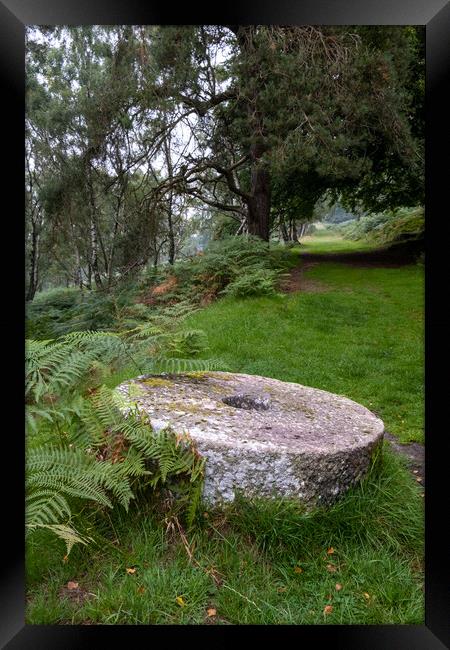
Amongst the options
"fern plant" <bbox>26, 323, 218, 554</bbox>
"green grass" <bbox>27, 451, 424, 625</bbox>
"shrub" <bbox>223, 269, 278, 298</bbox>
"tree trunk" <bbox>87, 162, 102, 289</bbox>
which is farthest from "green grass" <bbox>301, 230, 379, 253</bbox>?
"fern plant" <bbox>26, 323, 218, 554</bbox>

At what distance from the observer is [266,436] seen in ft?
7.18

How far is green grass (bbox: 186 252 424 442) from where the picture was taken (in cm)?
421

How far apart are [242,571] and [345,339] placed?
3535mm

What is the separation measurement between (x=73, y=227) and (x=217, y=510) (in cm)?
714

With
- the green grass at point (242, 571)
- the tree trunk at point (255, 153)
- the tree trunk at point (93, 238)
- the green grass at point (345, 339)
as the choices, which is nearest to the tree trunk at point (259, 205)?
the tree trunk at point (255, 153)

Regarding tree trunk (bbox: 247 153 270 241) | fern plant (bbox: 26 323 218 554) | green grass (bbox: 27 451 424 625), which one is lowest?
green grass (bbox: 27 451 424 625)

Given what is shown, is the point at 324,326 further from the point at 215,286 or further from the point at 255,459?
the point at 255,459

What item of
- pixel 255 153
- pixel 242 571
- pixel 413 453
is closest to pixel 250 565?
Result: pixel 242 571

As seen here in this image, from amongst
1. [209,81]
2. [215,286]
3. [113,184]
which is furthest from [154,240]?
[209,81]

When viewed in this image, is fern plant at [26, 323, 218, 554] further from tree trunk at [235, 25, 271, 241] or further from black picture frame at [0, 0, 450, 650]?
tree trunk at [235, 25, 271, 241]

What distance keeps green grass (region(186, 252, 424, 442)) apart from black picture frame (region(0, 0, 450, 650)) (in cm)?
159

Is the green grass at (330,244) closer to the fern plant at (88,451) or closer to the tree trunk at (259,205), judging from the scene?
the tree trunk at (259,205)
